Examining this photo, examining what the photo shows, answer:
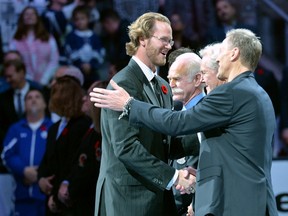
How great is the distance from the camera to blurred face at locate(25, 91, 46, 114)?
7.83m

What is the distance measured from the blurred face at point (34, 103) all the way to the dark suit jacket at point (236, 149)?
4.04 m

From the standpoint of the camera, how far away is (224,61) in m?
4.00

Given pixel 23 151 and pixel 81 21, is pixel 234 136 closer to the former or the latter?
pixel 23 151

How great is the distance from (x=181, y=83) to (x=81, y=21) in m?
3.63

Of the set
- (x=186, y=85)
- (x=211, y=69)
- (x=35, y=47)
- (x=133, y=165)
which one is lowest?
(x=133, y=165)

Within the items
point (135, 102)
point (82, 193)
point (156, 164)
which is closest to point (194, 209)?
point (156, 164)

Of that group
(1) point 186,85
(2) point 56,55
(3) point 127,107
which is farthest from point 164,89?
(2) point 56,55

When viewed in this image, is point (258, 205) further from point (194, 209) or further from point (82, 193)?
point (82, 193)

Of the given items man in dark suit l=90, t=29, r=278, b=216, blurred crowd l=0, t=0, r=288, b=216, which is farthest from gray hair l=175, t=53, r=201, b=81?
blurred crowd l=0, t=0, r=288, b=216

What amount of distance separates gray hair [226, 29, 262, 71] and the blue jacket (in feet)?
12.8

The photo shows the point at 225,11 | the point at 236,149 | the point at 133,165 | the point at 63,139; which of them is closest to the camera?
the point at 236,149

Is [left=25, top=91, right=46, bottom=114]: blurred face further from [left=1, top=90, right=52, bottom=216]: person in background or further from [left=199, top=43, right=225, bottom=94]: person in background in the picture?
[left=199, top=43, right=225, bottom=94]: person in background

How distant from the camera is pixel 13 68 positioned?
8039 millimetres

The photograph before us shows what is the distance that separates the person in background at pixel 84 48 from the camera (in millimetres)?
8062
